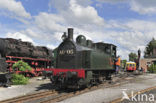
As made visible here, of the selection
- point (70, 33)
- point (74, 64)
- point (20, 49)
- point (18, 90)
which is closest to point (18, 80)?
point (18, 90)

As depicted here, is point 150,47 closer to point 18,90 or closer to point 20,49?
point 20,49

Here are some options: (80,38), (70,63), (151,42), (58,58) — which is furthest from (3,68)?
(151,42)

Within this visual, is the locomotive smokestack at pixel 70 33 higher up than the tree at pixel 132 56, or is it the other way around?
the tree at pixel 132 56

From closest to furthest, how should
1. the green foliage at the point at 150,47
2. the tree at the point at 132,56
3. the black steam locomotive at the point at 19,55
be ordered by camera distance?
the black steam locomotive at the point at 19,55, the green foliage at the point at 150,47, the tree at the point at 132,56

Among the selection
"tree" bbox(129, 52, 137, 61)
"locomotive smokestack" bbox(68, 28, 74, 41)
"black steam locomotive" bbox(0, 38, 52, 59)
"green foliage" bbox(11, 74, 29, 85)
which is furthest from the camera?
"tree" bbox(129, 52, 137, 61)

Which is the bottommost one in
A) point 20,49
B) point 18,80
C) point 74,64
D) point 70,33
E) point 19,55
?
point 18,80

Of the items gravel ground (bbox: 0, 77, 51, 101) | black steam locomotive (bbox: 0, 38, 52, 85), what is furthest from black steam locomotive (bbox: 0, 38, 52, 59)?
gravel ground (bbox: 0, 77, 51, 101)

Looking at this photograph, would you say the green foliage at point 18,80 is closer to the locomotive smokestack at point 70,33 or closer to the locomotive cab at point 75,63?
the locomotive cab at point 75,63

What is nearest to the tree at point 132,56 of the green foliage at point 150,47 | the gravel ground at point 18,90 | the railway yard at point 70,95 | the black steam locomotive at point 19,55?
the green foliage at point 150,47

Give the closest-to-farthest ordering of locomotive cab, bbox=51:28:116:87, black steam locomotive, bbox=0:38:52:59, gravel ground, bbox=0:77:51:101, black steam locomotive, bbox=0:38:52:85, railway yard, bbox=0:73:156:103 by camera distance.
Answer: railway yard, bbox=0:73:156:103 → gravel ground, bbox=0:77:51:101 → locomotive cab, bbox=51:28:116:87 → black steam locomotive, bbox=0:38:52:85 → black steam locomotive, bbox=0:38:52:59

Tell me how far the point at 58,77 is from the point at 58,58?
1.43 meters

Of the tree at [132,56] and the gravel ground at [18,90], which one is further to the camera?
the tree at [132,56]

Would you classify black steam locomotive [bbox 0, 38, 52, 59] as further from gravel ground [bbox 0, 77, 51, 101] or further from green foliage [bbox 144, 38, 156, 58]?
green foliage [bbox 144, 38, 156, 58]

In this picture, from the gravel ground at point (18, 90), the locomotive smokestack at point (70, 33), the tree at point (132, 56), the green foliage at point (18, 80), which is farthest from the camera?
the tree at point (132, 56)
